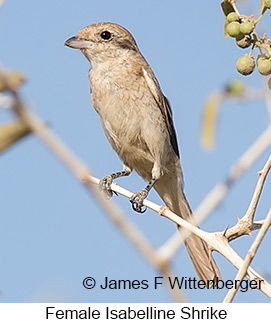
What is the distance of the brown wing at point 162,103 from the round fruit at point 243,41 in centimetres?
269

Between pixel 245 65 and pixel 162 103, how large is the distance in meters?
2.86

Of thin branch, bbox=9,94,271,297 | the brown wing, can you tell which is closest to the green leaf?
thin branch, bbox=9,94,271,297

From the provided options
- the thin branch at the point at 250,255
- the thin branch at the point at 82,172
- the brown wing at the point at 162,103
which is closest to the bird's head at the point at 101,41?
the brown wing at the point at 162,103

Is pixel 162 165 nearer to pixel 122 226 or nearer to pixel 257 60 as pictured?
pixel 257 60

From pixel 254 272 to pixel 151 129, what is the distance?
2.91m

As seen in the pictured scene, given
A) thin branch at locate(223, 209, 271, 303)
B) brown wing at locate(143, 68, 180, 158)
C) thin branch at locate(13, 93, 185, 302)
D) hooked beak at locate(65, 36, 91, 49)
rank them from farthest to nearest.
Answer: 1. brown wing at locate(143, 68, 180, 158)
2. hooked beak at locate(65, 36, 91, 49)
3. thin branch at locate(223, 209, 271, 303)
4. thin branch at locate(13, 93, 185, 302)

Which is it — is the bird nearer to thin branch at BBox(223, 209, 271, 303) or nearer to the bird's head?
the bird's head

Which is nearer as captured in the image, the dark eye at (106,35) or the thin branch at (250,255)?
the thin branch at (250,255)

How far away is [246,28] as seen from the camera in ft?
6.44

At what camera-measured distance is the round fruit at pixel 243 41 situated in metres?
2.01

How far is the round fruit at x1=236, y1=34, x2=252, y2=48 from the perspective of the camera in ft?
6.58

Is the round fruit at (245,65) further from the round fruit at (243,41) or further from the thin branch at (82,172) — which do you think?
the thin branch at (82,172)

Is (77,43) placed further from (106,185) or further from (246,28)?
(246,28)

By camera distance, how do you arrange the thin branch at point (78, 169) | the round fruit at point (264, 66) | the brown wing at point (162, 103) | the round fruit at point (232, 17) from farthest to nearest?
1. the brown wing at point (162, 103)
2. the round fruit at point (232, 17)
3. the round fruit at point (264, 66)
4. the thin branch at point (78, 169)
